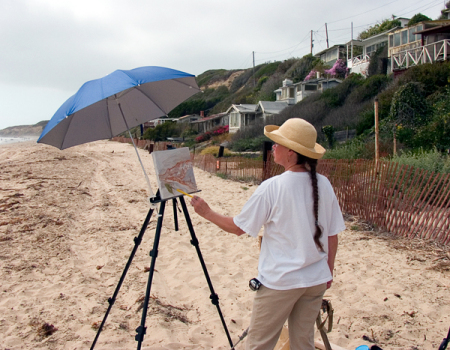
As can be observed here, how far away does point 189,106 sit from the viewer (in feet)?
218

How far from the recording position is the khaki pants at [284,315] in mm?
1731

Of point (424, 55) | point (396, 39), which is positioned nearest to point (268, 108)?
point (396, 39)

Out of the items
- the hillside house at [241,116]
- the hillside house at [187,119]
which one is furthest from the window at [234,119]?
the hillside house at [187,119]

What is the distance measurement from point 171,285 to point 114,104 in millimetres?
2183

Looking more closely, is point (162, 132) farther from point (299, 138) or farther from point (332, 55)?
point (299, 138)

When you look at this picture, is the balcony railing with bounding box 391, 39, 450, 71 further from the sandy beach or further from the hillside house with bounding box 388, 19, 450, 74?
the sandy beach

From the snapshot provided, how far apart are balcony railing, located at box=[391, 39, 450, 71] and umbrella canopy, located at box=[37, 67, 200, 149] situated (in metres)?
22.3

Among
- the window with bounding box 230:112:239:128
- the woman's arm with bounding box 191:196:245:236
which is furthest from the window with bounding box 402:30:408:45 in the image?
the woman's arm with bounding box 191:196:245:236

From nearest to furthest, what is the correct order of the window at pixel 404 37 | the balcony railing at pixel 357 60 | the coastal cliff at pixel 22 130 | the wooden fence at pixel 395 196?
the wooden fence at pixel 395 196 → the window at pixel 404 37 → the balcony railing at pixel 357 60 → the coastal cliff at pixel 22 130

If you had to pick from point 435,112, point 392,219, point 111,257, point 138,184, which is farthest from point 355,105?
point 111,257

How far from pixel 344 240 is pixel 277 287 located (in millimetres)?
4182

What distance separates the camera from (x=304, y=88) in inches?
1393

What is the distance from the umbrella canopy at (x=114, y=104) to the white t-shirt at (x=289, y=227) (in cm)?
112

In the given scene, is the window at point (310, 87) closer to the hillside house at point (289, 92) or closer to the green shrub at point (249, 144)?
the hillside house at point (289, 92)
